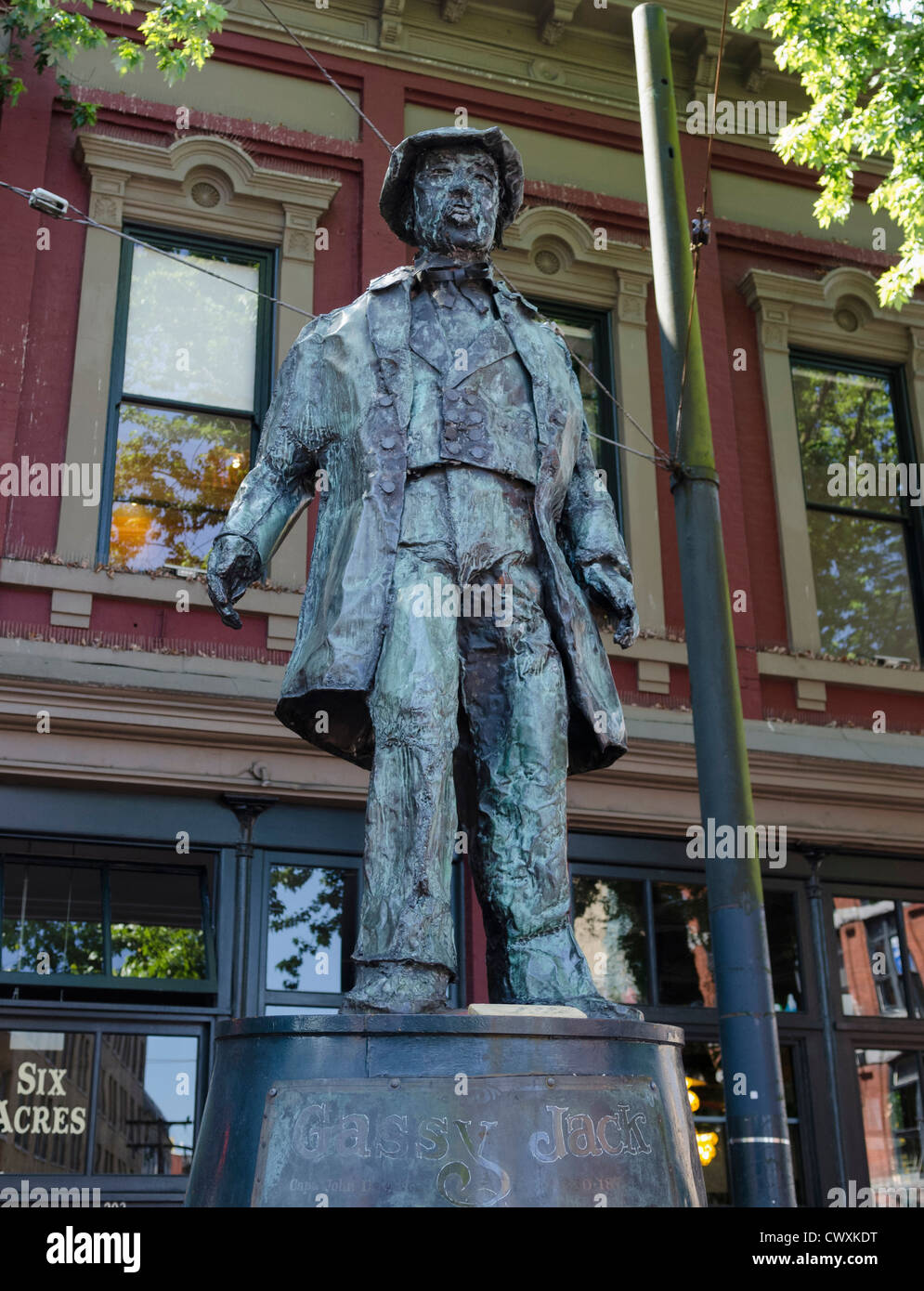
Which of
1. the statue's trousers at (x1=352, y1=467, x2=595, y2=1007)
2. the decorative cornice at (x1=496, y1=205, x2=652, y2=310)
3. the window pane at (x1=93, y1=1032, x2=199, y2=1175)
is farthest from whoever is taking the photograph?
the decorative cornice at (x1=496, y1=205, x2=652, y2=310)

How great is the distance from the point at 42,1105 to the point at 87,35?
702 cm

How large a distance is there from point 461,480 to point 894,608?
29.8 feet

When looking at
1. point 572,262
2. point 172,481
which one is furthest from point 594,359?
point 172,481

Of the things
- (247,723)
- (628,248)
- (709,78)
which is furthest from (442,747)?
(709,78)

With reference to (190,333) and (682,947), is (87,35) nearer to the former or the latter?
(190,333)

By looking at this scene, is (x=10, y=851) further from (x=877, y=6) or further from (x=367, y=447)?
(x=877, y=6)

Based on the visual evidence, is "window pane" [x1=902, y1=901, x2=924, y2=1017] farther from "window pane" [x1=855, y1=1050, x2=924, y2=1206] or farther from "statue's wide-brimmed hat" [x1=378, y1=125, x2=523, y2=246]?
"statue's wide-brimmed hat" [x1=378, y1=125, x2=523, y2=246]

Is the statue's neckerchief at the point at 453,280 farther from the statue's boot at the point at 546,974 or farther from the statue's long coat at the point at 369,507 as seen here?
the statue's boot at the point at 546,974

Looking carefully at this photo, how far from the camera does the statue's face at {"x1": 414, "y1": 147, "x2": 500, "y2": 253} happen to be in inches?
175

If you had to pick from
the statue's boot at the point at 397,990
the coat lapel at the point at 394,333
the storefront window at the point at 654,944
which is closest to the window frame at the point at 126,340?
the storefront window at the point at 654,944

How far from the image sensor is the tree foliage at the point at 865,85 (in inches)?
372

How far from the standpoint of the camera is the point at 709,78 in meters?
12.9

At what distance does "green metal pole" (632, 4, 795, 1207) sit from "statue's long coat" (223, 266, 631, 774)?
2.46 metres

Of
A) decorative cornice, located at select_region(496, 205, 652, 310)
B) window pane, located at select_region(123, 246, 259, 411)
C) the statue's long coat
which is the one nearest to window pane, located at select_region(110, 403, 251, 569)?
window pane, located at select_region(123, 246, 259, 411)
